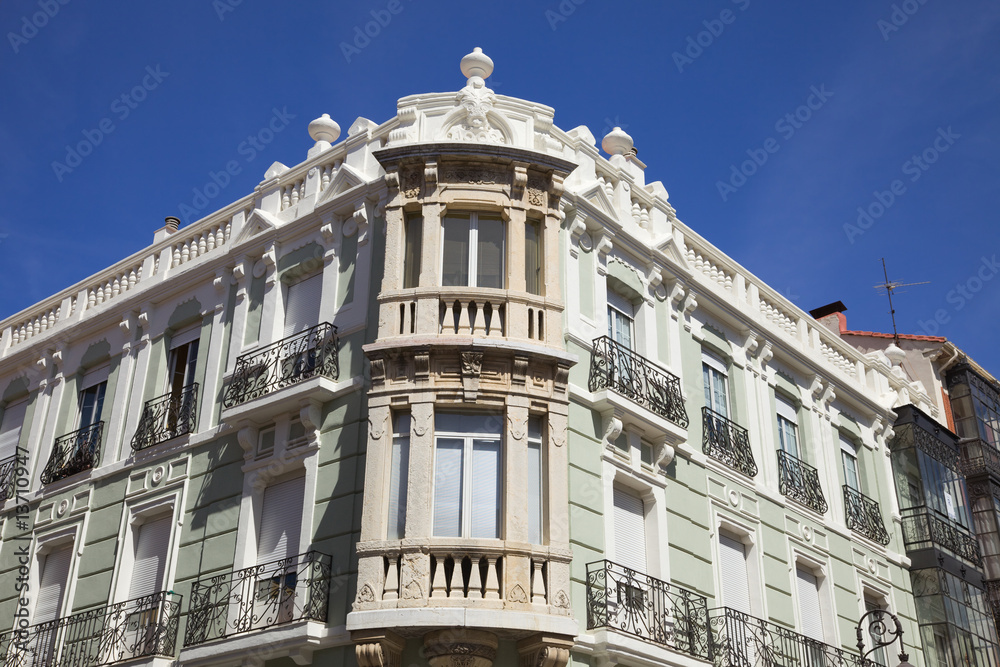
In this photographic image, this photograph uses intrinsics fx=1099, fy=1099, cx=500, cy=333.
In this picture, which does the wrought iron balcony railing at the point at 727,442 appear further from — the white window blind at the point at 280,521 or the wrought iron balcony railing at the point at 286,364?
the white window blind at the point at 280,521

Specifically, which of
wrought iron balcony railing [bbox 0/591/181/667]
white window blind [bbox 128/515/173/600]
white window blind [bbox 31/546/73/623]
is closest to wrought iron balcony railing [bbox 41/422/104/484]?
white window blind [bbox 31/546/73/623]

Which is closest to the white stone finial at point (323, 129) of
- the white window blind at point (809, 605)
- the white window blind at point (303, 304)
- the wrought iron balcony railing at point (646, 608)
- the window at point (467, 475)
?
the white window blind at point (303, 304)

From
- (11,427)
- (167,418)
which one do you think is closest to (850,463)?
(167,418)

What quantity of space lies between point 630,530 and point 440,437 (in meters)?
3.72

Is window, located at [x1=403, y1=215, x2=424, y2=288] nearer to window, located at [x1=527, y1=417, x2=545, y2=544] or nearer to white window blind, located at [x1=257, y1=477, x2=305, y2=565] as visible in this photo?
window, located at [x1=527, y1=417, x2=545, y2=544]

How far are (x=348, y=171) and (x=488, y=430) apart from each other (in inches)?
216

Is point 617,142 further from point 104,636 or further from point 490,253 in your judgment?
point 104,636

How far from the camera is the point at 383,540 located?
579 inches

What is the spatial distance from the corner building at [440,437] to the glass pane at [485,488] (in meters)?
0.03

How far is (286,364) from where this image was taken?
17641 mm

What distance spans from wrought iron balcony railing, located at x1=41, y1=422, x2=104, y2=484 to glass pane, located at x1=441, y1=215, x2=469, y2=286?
8.23 metres

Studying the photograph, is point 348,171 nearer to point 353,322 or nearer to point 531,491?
point 353,322

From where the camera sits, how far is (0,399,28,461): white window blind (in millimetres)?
22828

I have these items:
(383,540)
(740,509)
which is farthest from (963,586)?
(383,540)
